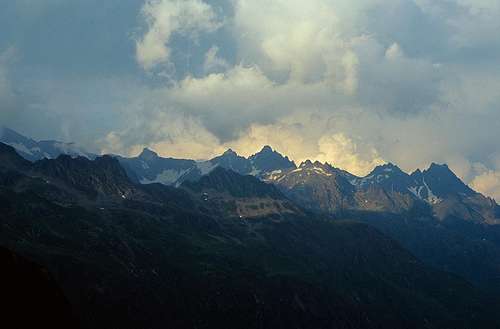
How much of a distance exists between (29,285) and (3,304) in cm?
677

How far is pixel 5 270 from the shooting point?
341ft

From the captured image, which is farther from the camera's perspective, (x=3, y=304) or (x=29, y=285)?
(x=29, y=285)

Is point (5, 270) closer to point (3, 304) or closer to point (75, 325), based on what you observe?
point (3, 304)

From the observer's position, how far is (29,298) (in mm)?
101125

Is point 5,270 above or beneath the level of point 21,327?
above

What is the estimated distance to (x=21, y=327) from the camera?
94.4m

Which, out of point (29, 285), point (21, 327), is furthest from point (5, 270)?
point (21, 327)

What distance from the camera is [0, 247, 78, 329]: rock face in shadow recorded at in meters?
97.0

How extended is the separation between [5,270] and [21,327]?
13071 mm

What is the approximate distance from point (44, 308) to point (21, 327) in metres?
7.42

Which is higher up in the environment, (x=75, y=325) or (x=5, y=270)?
(x=5, y=270)

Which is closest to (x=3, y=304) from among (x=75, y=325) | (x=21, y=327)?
(x=21, y=327)

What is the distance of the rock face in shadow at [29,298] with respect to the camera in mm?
97037

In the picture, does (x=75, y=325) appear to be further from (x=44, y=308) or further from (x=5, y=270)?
(x=5, y=270)
